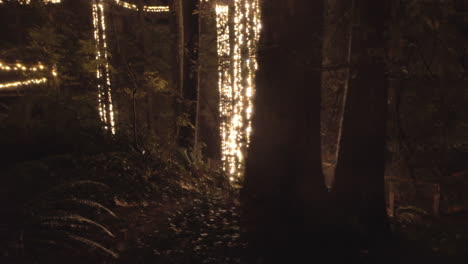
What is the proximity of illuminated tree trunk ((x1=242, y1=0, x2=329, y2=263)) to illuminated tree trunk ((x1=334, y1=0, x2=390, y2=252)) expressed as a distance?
48 cm

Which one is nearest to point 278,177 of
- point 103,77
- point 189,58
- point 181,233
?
point 181,233

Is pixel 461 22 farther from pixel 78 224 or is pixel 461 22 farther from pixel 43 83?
pixel 43 83

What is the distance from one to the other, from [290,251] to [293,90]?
2.42 m

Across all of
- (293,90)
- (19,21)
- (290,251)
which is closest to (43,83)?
(19,21)

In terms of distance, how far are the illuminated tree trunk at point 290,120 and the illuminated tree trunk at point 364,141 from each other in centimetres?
48

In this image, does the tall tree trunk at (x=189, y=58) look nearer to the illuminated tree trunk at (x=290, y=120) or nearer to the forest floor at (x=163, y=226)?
the forest floor at (x=163, y=226)

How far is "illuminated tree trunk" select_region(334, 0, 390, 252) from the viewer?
516cm

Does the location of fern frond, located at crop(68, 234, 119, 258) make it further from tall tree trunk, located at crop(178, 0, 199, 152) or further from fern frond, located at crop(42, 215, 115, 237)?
tall tree trunk, located at crop(178, 0, 199, 152)

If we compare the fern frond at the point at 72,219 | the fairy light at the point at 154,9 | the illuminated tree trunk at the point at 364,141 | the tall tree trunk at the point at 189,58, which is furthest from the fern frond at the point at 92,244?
the fairy light at the point at 154,9

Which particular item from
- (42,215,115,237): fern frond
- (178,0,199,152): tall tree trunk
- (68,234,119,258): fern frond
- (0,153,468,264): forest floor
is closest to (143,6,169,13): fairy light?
(178,0,199,152): tall tree trunk

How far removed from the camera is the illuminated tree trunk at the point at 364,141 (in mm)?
5164

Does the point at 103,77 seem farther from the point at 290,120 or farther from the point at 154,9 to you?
the point at 154,9

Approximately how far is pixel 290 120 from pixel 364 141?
4.13 ft

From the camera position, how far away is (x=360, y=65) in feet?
16.3
